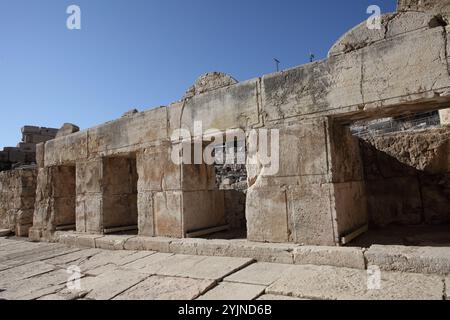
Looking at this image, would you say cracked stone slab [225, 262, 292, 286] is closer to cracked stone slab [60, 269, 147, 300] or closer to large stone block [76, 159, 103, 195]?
cracked stone slab [60, 269, 147, 300]

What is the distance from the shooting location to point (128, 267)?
13.0 ft

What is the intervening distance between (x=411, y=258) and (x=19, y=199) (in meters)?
8.57

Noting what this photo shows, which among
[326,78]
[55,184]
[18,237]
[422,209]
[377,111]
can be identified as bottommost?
[18,237]

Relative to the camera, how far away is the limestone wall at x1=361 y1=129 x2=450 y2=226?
436 cm

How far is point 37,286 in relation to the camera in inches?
142

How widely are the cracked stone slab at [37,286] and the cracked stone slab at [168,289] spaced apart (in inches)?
38.1

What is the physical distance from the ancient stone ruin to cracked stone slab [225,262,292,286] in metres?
0.46

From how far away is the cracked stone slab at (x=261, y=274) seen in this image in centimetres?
302

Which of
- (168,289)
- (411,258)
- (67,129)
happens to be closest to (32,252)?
(67,129)

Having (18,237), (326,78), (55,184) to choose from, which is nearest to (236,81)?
(326,78)

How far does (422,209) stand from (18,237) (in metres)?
8.60
